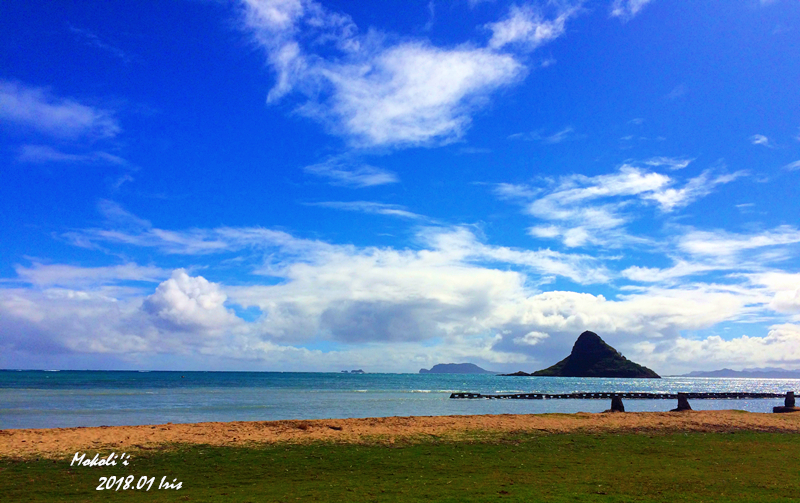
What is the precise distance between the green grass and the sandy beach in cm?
173

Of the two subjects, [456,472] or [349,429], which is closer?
[456,472]

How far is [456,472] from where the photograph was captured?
1606cm

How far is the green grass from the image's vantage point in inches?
514

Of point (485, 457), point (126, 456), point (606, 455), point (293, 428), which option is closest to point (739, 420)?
point (606, 455)

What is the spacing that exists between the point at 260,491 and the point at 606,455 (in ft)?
42.3

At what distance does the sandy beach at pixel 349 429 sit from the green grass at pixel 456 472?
173cm

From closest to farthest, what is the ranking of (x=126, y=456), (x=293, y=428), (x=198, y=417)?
(x=126, y=456) → (x=293, y=428) → (x=198, y=417)

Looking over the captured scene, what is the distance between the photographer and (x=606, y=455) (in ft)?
61.8

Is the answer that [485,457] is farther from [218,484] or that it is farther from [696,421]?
[696,421]

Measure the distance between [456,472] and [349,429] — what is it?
419 inches

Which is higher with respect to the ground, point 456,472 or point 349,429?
point 456,472

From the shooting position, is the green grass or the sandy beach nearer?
the green grass

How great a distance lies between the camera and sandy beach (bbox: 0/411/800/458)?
20875 millimetres

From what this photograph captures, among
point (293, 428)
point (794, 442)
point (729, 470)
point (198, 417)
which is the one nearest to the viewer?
point (729, 470)
